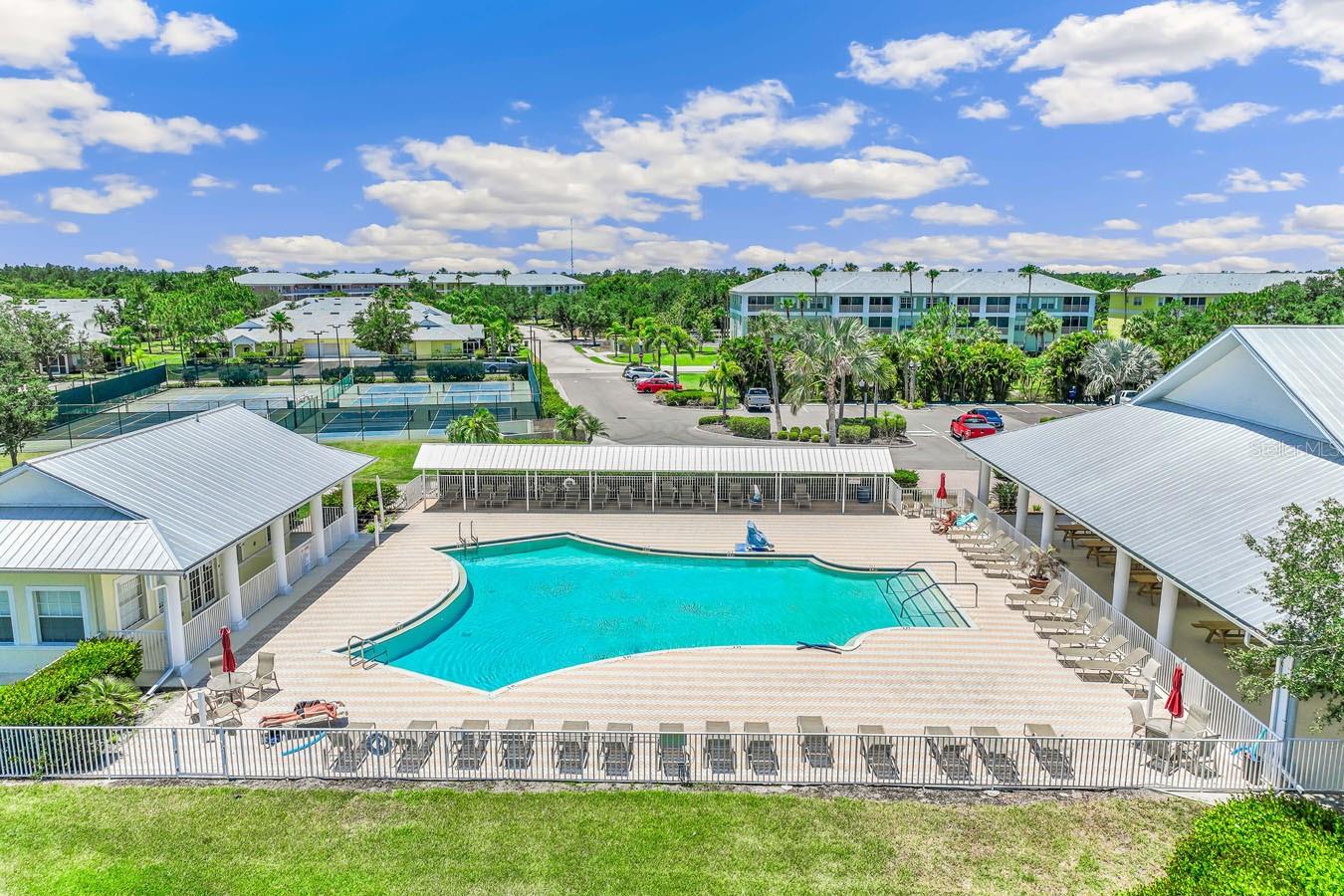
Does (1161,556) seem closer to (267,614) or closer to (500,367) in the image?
(267,614)

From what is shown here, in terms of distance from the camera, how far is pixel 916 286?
8794 centimetres

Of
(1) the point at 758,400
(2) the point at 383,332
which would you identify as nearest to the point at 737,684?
(1) the point at 758,400

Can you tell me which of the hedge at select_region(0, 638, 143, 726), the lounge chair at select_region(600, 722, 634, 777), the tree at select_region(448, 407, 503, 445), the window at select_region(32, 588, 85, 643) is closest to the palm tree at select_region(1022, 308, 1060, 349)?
the tree at select_region(448, 407, 503, 445)

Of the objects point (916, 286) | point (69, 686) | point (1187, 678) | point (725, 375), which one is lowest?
point (1187, 678)

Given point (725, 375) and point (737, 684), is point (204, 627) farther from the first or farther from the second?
point (725, 375)

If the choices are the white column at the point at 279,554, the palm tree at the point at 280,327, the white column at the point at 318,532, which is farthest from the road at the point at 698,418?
the palm tree at the point at 280,327

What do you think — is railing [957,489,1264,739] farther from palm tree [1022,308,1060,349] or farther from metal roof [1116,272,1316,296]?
metal roof [1116,272,1316,296]

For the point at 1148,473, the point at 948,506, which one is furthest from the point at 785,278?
the point at 1148,473

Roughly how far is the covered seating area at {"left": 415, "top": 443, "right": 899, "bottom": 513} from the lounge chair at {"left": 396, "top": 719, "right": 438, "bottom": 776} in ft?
55.1

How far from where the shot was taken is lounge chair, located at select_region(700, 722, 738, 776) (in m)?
13.8

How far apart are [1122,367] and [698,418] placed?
2780 centimetres

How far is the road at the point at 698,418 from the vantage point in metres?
43.4

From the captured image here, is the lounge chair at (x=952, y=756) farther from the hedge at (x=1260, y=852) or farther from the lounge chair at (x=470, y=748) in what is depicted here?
the lounge chair at (x=470, y=748)

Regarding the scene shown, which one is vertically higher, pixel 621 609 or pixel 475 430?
pixel 475 430
